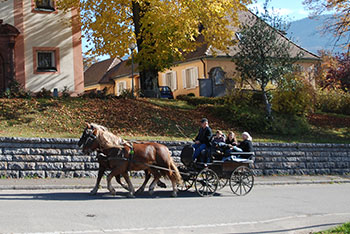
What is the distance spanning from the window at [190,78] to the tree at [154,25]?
14.2 metres

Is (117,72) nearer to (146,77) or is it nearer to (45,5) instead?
(45,5)

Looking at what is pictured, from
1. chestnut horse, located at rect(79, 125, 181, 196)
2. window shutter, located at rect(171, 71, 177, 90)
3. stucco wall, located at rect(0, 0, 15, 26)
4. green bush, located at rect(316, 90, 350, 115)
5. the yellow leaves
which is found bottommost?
chestnut horse, located at rect(79, 125, 181, 196)

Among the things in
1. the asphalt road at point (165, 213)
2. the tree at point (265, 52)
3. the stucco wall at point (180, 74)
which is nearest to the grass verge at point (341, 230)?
the asphalt road at point (165, 213)

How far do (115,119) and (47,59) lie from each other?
34.8ft

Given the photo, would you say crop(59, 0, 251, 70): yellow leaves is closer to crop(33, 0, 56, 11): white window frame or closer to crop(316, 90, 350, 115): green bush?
crop(33, 0, 56, 11): white window frame

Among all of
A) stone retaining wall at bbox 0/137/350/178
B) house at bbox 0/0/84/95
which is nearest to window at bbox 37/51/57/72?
house at bbox 0/0/84/95

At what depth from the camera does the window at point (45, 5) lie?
28.8 meters

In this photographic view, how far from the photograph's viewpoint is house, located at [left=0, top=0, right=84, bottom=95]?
27.6m

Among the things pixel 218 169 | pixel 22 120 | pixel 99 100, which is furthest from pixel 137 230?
pixel 99 100

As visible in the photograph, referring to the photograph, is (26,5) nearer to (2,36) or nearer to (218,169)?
(2,36)

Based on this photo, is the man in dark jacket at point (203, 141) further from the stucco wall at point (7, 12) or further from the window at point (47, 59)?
the stucco wall at point (7, 12)

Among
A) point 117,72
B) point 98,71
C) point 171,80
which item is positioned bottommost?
point 171,80

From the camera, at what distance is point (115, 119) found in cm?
2125

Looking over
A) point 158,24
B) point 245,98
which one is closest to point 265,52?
point 245,98
